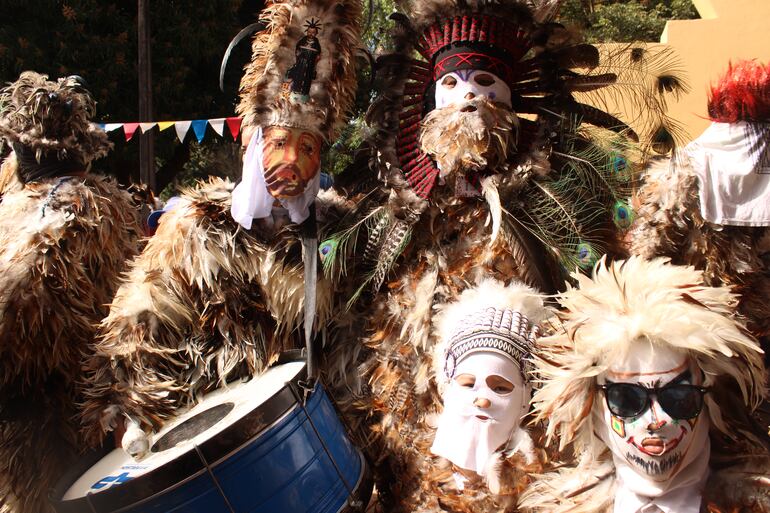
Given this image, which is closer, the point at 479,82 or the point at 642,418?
the point at 642,418

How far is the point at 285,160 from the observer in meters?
2.67

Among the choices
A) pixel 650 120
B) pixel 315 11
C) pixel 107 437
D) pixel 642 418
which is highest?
pixel 315 11

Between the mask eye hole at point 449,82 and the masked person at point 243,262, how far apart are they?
1.15 ft

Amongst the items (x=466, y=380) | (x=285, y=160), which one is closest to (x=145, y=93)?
(x=285, y=160)

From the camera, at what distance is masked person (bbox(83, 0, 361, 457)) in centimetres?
269

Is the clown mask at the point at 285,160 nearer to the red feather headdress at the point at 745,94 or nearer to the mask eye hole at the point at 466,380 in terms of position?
the mask eye hole at the point at 466,380

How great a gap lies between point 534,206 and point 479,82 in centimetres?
52

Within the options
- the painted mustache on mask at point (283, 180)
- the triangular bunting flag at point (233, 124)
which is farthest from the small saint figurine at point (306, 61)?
the triangular bunting flag at point (233, 124)

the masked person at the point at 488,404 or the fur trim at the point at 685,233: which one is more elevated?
the fur trim at the point at 685,233

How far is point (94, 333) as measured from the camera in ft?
10.6

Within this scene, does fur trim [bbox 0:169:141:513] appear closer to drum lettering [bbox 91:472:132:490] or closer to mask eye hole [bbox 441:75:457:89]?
drum lettering [bbox 91:472:132:490]

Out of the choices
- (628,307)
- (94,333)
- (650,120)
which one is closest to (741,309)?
(650,120)

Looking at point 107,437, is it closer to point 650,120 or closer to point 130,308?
point 130,308

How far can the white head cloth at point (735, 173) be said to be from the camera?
2705 millimetres
